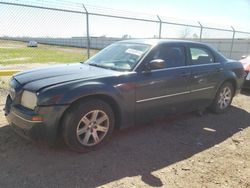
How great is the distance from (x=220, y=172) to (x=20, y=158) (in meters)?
2.65

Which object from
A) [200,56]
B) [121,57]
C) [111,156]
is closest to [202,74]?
[200,56]

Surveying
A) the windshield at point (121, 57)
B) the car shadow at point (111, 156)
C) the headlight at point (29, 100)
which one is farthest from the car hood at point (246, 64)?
the headlight at point (29, 100)

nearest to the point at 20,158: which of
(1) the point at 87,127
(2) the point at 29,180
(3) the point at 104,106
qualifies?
(2) the point at 29,180

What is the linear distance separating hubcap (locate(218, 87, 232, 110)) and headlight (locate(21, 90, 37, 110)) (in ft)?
13.5

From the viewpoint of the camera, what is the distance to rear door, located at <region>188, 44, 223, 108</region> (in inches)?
196

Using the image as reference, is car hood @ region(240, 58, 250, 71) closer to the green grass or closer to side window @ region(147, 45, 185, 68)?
side window @ region(147, 45, 185, 68)

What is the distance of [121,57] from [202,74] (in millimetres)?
1726

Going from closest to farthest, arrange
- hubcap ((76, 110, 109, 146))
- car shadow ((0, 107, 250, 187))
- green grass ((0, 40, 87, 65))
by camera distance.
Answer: car shadow ((0, 107, 250, 187)), hubcap ((76, 110, 109, 146)), green grass ((0, 40, 87, 65))

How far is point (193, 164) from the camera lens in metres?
3.54

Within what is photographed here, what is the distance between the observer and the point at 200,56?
209 inches

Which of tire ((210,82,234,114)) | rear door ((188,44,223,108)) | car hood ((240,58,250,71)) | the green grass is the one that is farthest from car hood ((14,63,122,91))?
the green grass

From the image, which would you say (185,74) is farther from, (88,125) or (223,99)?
(88,125)

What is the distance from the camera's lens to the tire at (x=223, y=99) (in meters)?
5.72

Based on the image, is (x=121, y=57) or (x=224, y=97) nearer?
(x=121, y=57)
